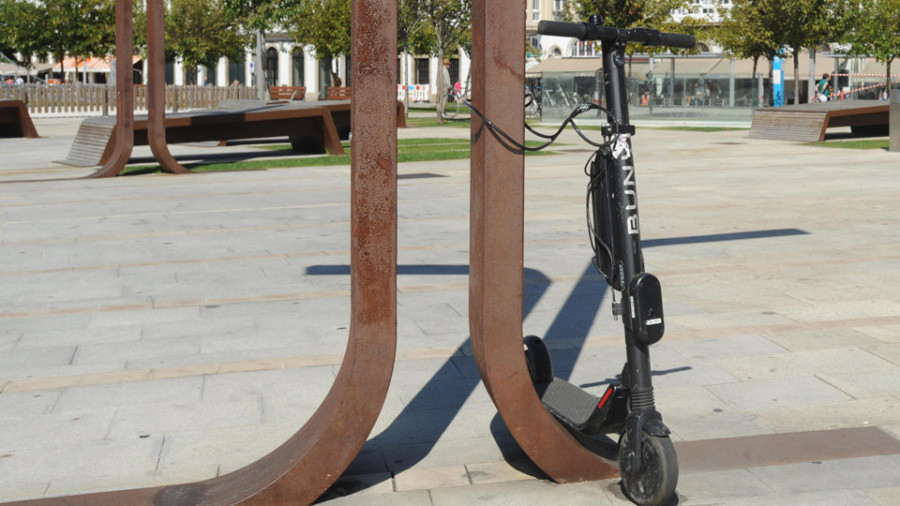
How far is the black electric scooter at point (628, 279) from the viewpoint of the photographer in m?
3.74

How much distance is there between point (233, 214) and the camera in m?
12.0

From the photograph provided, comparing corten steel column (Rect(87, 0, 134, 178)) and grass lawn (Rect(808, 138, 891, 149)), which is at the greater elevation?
corten steel column (Rect(87, 0, 134, 178))

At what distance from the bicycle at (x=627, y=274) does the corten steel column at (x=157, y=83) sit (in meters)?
12.5

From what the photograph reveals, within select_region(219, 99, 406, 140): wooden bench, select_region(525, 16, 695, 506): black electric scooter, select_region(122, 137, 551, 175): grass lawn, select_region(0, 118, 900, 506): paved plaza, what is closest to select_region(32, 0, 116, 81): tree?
select_region(219, 99, 406, 140): wooden bench

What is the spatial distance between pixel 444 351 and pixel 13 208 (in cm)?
834

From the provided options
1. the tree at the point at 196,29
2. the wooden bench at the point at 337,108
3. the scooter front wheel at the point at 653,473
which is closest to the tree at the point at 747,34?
the wooden bench at the point at 337,108

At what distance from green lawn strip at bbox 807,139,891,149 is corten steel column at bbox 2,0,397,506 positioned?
723 inches

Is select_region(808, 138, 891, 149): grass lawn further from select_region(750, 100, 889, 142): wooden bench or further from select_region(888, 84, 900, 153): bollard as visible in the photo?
select_region(888, 84, 900, 153): bollard

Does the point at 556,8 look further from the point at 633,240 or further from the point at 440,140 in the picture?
the point at 633,240

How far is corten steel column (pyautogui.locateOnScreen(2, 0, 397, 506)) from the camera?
12.4 ft

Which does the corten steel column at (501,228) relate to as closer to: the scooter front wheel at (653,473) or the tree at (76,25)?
the scooter front wheel at (653,473)

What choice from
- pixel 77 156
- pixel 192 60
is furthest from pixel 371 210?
pixel 192 60

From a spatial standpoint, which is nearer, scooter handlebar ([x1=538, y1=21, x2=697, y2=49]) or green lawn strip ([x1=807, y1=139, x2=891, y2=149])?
scooter handlebar ([x1=538, y1=21, x2=697, y2=49])

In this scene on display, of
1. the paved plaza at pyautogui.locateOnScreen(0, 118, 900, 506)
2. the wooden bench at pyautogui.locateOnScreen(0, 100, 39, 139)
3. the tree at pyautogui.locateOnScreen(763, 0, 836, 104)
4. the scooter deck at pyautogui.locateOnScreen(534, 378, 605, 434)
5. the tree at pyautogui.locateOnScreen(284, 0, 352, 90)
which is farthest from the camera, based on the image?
the tree at pyautogui.locateOnScreen(284, 0, 352, 90)
